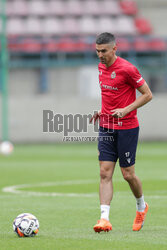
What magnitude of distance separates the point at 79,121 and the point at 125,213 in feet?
60.1

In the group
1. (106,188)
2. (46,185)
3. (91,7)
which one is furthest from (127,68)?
(91,7)

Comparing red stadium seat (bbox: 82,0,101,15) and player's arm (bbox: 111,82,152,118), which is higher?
red stadium seat (bbox: 82,0,101,15)

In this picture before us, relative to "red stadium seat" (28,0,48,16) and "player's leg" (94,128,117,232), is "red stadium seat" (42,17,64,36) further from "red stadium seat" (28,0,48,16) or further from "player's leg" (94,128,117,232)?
"player's leg" (94,128,117,232)

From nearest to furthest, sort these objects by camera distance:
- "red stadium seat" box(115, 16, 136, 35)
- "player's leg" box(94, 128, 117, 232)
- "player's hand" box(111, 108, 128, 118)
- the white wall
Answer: "player's hand" box(111, 108, 128, 118) → "player's leg" box(94, 128, 117, 232) → the white wall → "red stadium seat" box(115, 16, 136, 35)

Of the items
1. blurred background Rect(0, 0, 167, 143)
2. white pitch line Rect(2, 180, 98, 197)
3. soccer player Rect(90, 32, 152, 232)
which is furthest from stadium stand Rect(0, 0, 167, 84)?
soccer player Rect(90, 32, 152, 232)

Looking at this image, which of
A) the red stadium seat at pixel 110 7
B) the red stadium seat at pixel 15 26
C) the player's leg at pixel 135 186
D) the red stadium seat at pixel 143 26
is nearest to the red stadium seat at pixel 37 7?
the red stadium seat at pixel 15 26

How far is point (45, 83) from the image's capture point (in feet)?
102

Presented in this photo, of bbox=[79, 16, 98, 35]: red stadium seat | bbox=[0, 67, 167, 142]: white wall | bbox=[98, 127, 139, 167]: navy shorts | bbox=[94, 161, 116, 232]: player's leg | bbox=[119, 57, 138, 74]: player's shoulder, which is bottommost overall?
bbox=[0, 67, 167, 142]: white wall

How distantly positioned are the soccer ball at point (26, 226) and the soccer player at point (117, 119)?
2.97 feet

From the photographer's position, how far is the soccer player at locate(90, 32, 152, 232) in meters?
7.58

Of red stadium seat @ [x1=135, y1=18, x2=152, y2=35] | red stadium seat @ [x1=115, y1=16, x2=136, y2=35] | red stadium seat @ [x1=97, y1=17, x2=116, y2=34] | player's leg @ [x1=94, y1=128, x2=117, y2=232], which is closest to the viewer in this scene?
player's leg @ [x1=94, y1=128, x2=117, y2=232]

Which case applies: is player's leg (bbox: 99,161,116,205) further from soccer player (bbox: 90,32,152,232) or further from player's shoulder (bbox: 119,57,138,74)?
player's shoulder (bbox: 119,57,138,74)

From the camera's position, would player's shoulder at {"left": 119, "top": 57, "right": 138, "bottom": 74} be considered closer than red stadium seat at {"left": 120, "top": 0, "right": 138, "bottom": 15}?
Yes

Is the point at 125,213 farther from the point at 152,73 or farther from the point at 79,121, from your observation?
the point at 152,73
